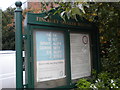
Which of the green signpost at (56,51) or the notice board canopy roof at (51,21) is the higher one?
the notice board canopy roof at (51,21)

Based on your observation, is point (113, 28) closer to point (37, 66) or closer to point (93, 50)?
point (93, 50)

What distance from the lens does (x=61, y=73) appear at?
384 cm

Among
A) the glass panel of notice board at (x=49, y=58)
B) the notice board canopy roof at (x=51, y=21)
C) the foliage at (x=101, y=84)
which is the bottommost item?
the foliage at (x=101, y=84)

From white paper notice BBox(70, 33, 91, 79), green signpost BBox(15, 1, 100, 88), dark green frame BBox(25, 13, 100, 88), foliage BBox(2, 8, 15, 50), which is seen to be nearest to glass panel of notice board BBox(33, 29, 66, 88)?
green signpost BBox(15, 1, 100, 88)

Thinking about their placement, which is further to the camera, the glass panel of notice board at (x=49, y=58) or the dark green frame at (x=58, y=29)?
the glass panel of notice board at (x=49, y=58)

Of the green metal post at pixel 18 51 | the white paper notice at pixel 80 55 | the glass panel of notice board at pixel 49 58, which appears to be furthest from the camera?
the white paper notice at pixel 80 55

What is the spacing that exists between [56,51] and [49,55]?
239 mm

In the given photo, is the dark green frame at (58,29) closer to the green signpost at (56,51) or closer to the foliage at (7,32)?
the green signpost at (56,51)

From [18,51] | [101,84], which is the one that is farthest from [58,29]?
[101,84]

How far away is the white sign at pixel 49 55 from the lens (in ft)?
11.4

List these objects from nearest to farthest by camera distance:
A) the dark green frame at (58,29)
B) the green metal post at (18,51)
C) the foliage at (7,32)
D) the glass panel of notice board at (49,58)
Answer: the green metal post at (18,51) < the dark green frame at (58,29) < the glass panel of notice board at (49,58) < the foliage at (7,32)

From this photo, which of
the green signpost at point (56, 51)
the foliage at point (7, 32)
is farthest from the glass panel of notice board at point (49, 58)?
the foliage at point (7, 32)

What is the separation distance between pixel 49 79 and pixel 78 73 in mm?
976

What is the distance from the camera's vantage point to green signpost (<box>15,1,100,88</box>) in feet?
10.5
